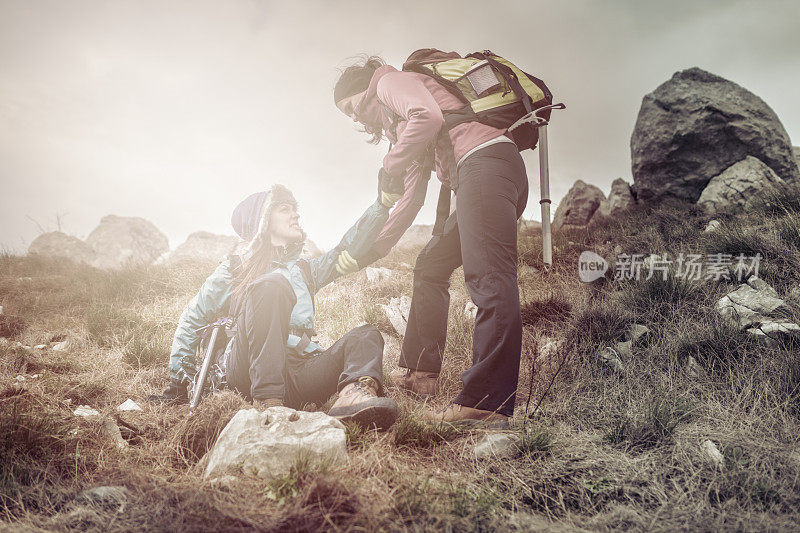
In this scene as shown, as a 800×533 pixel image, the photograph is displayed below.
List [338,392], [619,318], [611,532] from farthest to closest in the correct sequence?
[619,318] < [338,392] < [611,532]

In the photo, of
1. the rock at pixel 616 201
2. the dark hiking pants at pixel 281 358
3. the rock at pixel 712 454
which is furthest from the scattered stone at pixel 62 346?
the rock at pixel 616 201

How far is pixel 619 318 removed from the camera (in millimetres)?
4137

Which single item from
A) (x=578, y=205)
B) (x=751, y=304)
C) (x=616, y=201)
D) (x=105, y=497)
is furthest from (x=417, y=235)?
(x=105, y=497)

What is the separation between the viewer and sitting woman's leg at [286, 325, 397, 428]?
8.25ft

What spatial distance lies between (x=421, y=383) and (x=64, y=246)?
1789 cm

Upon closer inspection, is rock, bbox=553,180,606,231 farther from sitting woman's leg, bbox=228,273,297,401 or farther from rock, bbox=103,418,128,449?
rock, bbox=103,418,128,449

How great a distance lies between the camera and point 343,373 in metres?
2.63

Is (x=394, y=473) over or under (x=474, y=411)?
under

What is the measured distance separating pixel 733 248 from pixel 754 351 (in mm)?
2664

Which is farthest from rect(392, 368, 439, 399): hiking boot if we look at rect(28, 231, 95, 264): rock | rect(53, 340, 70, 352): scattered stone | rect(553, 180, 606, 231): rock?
rect(28, 231, 95, 264): rock

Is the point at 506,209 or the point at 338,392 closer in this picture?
the point at 506,209

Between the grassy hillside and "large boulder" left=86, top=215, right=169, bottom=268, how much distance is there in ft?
46.8

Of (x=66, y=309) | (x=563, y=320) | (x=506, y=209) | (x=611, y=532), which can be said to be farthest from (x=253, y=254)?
(x=66, y=309)

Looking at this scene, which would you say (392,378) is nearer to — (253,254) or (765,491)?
(253,254)
